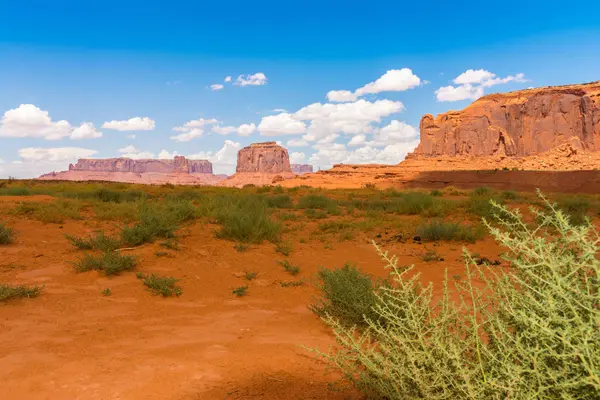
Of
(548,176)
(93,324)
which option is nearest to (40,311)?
(93,324)

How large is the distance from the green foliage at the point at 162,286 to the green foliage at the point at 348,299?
1.85 metres

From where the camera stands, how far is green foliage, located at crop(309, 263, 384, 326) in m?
3.97

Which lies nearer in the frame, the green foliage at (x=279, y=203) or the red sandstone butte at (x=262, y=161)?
the green foliage at (x=279, y=203)

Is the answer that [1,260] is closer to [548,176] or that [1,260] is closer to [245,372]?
[245,372]

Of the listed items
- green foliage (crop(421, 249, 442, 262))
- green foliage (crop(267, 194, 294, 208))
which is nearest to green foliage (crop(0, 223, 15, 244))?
green foliage (crop(421, 249, 442, 262))

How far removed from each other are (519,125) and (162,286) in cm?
9192

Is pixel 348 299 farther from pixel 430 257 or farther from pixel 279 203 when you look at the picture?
pixel 279 203

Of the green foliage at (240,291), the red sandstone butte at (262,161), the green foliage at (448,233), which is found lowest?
the green foliage at (240,291)

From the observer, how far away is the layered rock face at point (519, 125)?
74.9 metres

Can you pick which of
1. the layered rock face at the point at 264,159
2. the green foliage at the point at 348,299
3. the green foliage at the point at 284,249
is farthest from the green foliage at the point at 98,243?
the layered rock face at the point at 264,159

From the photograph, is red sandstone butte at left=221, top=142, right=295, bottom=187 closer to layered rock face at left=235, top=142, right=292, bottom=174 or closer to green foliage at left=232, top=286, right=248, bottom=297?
layered rock face at left=235, top=142, right=292, bottom=174

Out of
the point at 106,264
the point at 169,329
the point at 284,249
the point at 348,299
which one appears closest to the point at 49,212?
the point at 106,264

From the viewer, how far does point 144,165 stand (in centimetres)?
17188

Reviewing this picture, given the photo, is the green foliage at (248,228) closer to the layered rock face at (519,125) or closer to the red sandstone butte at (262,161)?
the layered rock face at (519,125)
